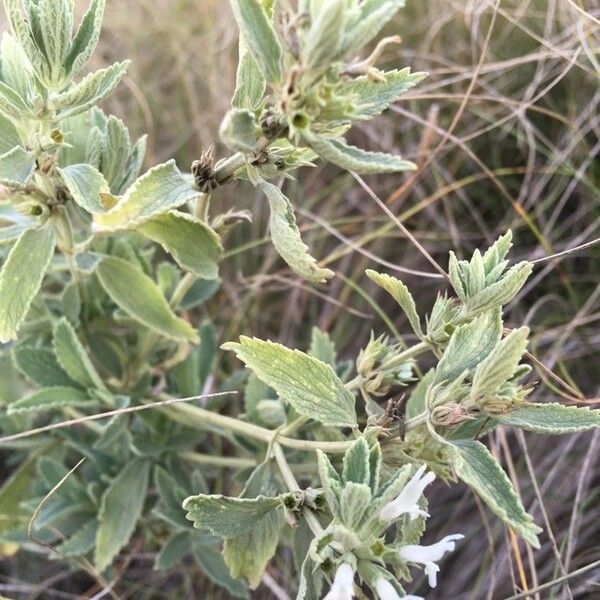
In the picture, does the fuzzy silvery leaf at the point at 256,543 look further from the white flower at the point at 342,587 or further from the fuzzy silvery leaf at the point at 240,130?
the fuzzy silvery leaf at the point at 240,130

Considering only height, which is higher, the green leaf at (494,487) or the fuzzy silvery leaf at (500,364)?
the fuzzy silvery leaf at (500,364)

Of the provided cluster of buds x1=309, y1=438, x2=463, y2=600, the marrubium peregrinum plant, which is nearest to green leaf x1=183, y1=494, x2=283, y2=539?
the marrubium peregrinum plant

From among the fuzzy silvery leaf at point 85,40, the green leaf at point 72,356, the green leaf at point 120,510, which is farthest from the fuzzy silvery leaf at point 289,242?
the green leaf at point 120,510

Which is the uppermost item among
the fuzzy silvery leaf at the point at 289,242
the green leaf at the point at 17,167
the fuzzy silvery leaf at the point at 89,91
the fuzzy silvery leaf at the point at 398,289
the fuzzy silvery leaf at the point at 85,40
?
the fuzzy silvery leaf at the point at 85,40

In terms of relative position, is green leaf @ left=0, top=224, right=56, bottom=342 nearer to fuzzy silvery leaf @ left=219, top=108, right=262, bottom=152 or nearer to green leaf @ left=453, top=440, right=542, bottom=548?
fuzzy silvery leaf @ left=219, top=108, right=262, bottom=152

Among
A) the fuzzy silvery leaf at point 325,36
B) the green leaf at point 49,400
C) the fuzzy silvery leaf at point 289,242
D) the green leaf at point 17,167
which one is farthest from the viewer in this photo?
the green leaf at point 49,400

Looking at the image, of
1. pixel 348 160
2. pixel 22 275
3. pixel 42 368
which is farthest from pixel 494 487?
pixel 42 368

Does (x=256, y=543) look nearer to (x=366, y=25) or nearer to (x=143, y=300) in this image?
(x=143, y=300)

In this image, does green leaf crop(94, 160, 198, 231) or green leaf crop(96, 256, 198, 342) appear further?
green leaf crop(96, 256, 198, 342)
